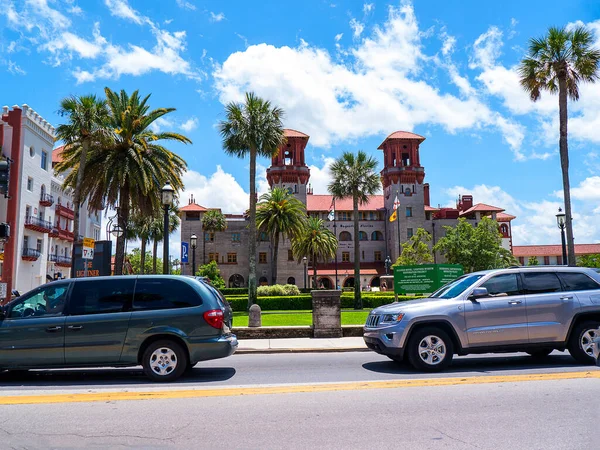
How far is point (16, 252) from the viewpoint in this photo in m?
37.7

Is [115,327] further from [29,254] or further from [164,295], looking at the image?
[29,254]

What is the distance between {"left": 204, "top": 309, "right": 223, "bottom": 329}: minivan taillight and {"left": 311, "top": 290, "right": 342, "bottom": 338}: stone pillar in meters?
6.12

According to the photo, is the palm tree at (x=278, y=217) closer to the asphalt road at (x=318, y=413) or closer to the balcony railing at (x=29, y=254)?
the balcony railing at (x=29, y=254)

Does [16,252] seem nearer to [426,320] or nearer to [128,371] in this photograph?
[128,371]

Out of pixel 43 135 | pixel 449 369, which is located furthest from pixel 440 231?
pixel 449 369

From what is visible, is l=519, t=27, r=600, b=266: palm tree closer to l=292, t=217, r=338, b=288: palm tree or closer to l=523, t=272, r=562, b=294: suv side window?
l=523, t=272, r=562, b=294: suv side window

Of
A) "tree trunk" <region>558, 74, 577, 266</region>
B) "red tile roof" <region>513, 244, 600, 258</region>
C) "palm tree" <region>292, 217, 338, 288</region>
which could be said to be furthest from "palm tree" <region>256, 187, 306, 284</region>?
"red tile roof" <region>513, 244, 600, 258</region>

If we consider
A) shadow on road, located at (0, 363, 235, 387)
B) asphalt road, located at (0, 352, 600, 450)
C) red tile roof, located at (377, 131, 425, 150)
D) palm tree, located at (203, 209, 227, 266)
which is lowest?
shadow on road, located at (0, 363, 235, 387)

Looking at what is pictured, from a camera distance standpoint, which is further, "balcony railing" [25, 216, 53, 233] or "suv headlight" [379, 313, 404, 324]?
"balcony railing" [25, 216, 53, 233]

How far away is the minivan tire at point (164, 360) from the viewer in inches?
320

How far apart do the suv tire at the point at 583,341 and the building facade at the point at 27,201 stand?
32.8 metres

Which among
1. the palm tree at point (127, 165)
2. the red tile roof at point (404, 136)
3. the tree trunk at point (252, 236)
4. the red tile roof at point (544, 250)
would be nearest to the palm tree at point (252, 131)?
the tree trunk at point (252, 236)

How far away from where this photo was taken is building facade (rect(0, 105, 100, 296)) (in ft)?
122

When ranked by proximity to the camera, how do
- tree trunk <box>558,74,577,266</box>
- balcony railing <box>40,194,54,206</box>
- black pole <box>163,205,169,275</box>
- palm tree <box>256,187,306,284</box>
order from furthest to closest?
palm tree <box>256,187,306,284</box>
balcony railing <box>40,194,54,206</box>
tree trunk <box>558,74,577,266</box>
black pole <box>163,205,169,275</box>
